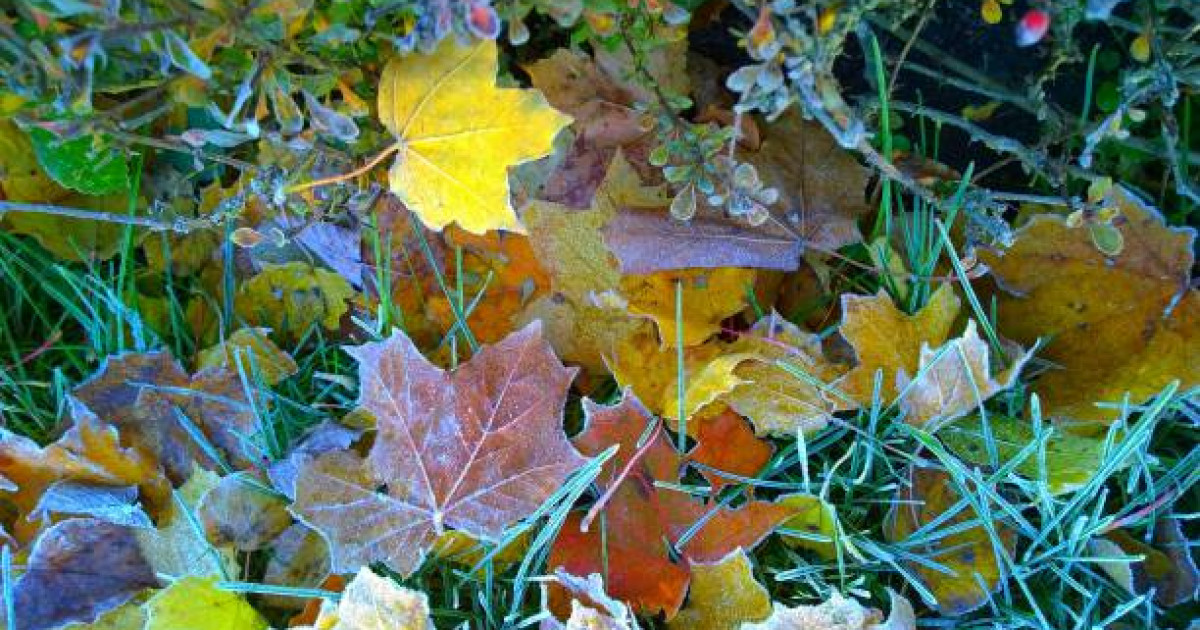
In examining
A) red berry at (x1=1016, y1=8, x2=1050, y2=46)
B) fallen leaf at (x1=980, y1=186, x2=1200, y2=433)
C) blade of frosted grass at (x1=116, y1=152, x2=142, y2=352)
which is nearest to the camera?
red berry at (x1=1016, y1=8, x2=1050, y2=46)

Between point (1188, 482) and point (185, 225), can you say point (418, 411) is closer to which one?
point (185, 225)

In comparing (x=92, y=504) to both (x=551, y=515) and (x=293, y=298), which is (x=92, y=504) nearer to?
(x=293, y=298)

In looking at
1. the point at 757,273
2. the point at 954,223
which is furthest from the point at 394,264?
the point at 954,223

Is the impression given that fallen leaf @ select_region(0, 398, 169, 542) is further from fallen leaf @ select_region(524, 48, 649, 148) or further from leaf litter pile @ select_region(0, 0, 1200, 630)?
fallen leaf @ select_region(524, 48, 649, 148)

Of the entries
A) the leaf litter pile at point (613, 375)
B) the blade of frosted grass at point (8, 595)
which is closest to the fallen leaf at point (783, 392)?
the leaf litter pile at point (613, 375)

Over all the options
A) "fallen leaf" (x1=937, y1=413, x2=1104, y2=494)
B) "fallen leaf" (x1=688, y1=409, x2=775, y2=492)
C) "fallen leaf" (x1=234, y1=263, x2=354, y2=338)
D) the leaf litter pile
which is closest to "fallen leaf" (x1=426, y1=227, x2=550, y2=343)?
the leaf litter pile

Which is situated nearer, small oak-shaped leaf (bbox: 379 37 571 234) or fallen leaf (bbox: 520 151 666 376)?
small oak-shaped leaf (bbox: 379 37 571 234)
